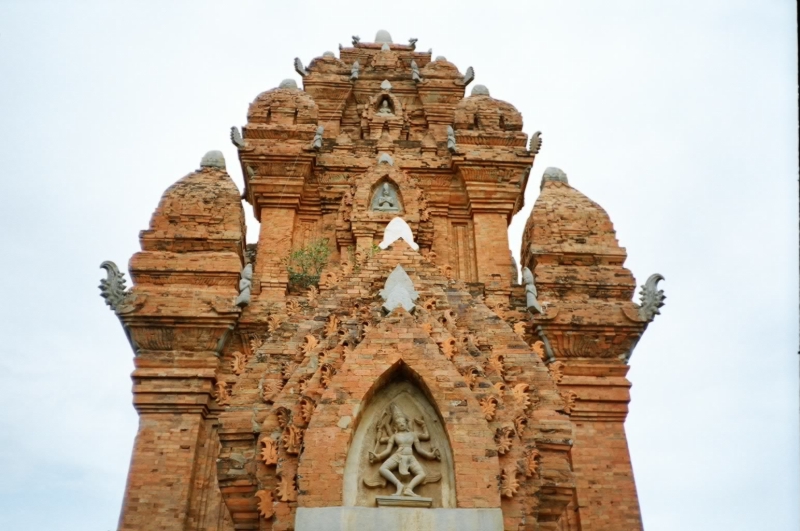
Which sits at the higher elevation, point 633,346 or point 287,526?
point 633,346

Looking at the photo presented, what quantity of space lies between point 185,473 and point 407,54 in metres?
12.5

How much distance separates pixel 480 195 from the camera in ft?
49.4

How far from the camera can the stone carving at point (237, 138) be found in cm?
1523

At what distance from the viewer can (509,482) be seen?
27.0 feet

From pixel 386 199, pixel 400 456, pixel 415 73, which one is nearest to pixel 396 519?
pixel 400 456

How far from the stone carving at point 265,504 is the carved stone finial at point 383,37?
14591 mm

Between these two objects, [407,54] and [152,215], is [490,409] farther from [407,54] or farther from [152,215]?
[407,54]

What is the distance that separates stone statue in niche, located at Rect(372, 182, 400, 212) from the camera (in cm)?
1435


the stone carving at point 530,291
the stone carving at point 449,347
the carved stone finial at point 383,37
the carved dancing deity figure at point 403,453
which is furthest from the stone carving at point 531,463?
the carved stone finial at point 383,37

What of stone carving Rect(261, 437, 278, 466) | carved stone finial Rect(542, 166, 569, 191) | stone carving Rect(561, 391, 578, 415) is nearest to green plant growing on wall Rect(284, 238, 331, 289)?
carved stone finial Rect(542, 166, 569, 191)

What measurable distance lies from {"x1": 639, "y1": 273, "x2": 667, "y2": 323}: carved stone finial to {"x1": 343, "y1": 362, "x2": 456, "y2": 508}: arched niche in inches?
210

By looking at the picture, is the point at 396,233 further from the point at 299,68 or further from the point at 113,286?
the point at 299,68

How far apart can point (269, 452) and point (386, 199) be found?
22.9ft

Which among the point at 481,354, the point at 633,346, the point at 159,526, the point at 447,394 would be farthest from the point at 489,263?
the point at 159,526
